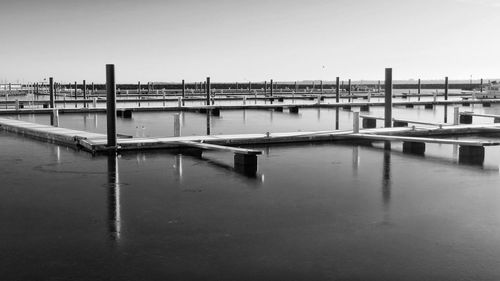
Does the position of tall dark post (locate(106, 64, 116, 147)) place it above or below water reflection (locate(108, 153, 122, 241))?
above

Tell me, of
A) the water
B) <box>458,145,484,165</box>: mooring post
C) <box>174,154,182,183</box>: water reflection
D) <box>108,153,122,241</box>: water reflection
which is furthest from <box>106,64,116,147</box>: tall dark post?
<box>458,145,484,165</box>: mooring post

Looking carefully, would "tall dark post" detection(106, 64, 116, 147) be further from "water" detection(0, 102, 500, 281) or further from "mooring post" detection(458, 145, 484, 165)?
"mooring post" detection(458, 145, 484, 165)

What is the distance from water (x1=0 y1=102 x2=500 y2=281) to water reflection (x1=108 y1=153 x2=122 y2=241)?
2 centimetres

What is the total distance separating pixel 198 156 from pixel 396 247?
359 inches

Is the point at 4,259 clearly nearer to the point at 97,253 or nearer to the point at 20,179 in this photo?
the point at 97,253

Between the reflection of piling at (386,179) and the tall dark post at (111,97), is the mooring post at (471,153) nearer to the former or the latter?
the reflection of piling at (386,179)

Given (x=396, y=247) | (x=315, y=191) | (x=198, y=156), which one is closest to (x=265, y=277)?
(x=396, y=247)

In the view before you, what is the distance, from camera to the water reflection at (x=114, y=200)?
26.8ft

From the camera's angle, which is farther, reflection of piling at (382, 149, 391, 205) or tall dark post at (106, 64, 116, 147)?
tall dark post at (106, 64, 116, 147)

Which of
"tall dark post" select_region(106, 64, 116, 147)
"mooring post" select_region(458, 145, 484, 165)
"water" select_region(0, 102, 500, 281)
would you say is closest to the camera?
"water" select_region(0, 102, 500, 281)

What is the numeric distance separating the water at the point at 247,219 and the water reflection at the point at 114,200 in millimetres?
21

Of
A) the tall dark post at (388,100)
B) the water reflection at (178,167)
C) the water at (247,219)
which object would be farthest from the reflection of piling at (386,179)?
the tall dark post at (388,100)

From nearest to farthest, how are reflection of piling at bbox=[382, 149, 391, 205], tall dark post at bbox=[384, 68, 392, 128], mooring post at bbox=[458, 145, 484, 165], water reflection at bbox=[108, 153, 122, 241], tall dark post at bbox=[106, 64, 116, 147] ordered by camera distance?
water reflection at bbox=[108, 153, 122, 241] < reflection of piling at bbox=[382, 149, 391, 205] < mooring post at bbox=[458, 145, 484, 165] < tall dark post at bbox=[106, 64, 116, 147] < tall dark post at bbox=[384, 68, 392, 128]

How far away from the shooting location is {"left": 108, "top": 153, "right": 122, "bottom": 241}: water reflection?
8.16 meters
